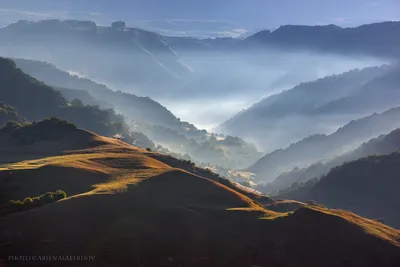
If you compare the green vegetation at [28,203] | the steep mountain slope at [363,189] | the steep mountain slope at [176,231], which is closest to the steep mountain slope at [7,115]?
the steep mountain slope at [363,189]

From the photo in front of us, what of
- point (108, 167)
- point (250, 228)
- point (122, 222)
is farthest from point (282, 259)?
point (108, 167)

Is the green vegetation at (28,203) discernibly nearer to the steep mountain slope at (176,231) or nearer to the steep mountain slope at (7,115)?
the steep mountain slope at (176,231)

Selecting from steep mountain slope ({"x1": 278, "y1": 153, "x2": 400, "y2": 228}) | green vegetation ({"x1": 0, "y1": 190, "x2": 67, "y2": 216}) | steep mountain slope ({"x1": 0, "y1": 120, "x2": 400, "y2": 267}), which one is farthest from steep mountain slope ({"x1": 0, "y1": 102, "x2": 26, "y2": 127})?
green vegetation ({"x1": 0, "y1": 190, "x2": 67, "y2": 216})

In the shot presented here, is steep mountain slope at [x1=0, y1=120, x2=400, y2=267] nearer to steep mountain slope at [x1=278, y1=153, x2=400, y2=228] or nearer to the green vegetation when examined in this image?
the green vegetation

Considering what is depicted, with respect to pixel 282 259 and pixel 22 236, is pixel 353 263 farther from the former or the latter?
pixel 22 236

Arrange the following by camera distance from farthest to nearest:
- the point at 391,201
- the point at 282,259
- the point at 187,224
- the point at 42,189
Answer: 1. the point at 391,201
2. the point at 42,189
3. the point at 187,224
4. the point at 282,259

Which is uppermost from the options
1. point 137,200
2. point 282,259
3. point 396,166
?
point 396,166
